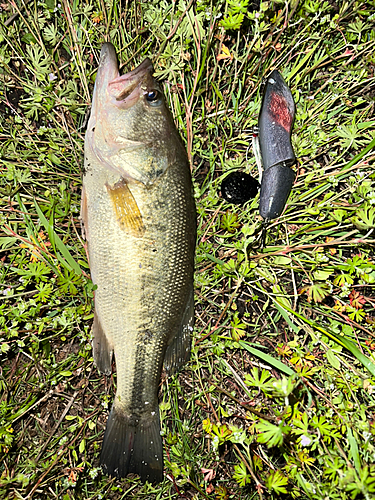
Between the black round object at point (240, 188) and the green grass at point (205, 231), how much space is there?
0.08 meters

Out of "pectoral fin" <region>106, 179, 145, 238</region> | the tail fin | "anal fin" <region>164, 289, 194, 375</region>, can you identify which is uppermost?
"pectoral fin" <region>106, 179, 145, 238</region>

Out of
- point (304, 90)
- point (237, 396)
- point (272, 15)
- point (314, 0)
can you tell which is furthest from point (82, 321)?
point (314, 0)

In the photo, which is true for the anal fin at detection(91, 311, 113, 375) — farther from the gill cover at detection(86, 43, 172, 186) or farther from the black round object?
the black round object

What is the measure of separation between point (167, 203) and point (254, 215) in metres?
0.80

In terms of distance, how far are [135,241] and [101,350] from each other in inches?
33.0

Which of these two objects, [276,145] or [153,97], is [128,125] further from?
[276,145]

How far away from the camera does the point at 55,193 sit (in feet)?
8.63

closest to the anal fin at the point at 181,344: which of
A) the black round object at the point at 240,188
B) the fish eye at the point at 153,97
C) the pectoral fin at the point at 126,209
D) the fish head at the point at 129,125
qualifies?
the pectoral fin at the point at 126,209

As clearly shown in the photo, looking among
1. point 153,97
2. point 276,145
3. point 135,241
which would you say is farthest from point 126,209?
point 276,145

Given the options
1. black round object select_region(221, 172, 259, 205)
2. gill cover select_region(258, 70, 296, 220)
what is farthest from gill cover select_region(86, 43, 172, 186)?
gill cover select_region(258, 70, 296, 220)

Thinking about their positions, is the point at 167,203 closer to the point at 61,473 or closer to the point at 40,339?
the point at 40,339

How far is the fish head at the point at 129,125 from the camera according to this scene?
2111 mm

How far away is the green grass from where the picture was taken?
8.16 ft

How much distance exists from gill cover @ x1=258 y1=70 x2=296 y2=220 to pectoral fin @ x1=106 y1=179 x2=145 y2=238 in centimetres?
96
